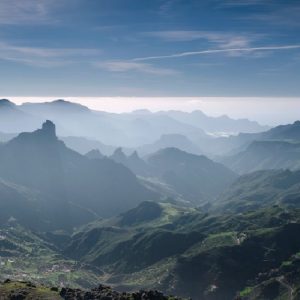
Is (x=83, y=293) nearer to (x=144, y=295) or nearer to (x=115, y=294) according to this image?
(x=115, y=294)

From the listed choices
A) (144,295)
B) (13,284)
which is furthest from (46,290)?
(144,295)

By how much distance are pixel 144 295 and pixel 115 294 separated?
53.8 ft

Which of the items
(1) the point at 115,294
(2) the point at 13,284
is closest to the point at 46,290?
(2) the point at 13,284

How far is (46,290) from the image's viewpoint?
610ft

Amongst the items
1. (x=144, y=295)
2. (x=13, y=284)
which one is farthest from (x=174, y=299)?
(x=13, y=284)

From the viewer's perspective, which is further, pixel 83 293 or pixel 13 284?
pixel 13 284

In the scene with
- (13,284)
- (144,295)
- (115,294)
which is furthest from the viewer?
(13,284)

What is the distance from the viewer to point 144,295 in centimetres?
16425

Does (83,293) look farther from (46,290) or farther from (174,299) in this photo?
(174,299)

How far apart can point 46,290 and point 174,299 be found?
53076 mm

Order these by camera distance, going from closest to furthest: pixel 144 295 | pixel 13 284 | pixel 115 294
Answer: pixel 144 295
pixel 115 294
pixel 13 284

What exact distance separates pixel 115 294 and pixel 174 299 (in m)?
24.2

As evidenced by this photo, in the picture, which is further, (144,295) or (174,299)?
(174,299)

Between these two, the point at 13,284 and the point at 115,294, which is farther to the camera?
the point at 13,284
